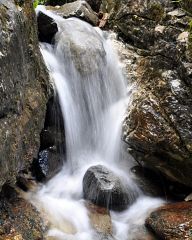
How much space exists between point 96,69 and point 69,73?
65 centimetres

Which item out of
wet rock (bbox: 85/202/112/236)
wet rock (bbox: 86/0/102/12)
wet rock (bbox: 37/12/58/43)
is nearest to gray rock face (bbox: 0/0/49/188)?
wet rock (bbox: 85/202/112/236)

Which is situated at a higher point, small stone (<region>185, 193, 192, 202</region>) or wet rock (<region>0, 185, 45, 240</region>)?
small stone (<region>185, 193, 192, 202</region>)

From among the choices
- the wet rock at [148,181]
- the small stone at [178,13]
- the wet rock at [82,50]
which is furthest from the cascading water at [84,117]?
the small stone at [178,13]

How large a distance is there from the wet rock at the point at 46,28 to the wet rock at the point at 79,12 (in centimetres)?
146

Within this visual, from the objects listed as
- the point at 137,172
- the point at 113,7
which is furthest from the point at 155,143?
the point at 113,7

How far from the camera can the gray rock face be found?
495 centimetres

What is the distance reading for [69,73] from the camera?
811 centimetres

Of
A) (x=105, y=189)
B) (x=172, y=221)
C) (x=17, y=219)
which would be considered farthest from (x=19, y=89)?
(x=172, y=221)

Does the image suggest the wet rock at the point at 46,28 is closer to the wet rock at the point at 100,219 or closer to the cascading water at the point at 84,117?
the cascading water at the point at 84,117

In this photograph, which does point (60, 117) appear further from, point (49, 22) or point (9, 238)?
point (9, 238)

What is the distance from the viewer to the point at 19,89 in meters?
5.46

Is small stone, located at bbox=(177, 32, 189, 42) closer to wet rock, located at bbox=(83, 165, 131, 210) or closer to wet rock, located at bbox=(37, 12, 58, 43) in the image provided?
wet rock, located at bbox=(83, 165, 131, 210)

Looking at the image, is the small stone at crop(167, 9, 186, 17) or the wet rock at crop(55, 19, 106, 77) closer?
the small stone at crop(167, 9, 186, 17)

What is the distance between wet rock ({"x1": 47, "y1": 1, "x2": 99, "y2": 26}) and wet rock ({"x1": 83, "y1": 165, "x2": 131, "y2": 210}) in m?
5.07
